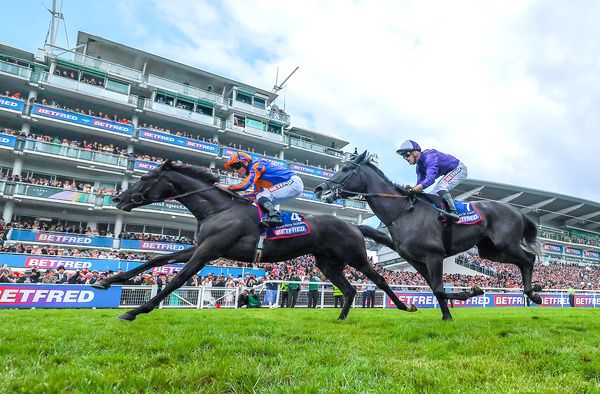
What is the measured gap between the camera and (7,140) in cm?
3178

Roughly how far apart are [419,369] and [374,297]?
54.3 feet

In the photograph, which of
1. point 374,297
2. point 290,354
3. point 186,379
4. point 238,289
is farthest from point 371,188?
point 374,297

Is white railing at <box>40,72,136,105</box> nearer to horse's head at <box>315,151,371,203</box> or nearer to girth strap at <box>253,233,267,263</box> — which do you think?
horse's head at <box>315,151,371,203</box>

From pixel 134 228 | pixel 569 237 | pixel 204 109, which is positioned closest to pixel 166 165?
pixel 134 228

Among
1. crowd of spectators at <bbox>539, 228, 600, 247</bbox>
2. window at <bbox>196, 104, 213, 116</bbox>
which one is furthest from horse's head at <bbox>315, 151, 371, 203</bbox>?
crowd of spectators at <bbox>539, 228, 600, 247</bbox>

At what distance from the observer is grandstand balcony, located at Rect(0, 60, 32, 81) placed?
110ft

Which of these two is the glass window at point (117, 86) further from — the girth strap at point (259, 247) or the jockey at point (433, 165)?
the jockey at point (433, 165)

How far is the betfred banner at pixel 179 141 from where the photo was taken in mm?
37581

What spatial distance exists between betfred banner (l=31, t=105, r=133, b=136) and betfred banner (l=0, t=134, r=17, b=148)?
2487mm

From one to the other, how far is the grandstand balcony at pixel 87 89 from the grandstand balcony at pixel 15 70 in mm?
1002

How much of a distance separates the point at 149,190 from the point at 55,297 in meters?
8.49

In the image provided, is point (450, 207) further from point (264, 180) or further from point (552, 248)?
point (552, 248)

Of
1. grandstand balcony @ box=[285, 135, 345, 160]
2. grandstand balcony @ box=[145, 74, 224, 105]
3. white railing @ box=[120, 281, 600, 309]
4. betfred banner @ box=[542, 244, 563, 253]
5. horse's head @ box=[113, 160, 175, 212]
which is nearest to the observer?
horse's head @ box=[113, 160, 175, 212]

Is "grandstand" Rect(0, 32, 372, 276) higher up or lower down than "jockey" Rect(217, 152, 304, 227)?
higher up
